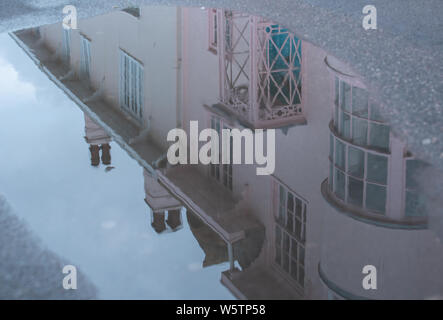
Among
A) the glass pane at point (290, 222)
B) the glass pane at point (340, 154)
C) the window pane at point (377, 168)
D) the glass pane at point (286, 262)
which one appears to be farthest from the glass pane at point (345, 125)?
the glass pane at point (286, 262)

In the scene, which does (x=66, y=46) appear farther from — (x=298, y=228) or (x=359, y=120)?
(x=298, y=228)

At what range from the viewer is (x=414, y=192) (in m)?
3.78

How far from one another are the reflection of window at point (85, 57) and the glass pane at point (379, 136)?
2704 millimetres

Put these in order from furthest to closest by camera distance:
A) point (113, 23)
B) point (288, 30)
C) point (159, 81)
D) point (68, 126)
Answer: point (113, 23), point (288, 30), point (159, 81), point (68, 126)

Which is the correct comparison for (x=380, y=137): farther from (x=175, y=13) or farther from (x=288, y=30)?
(x=175, y=13)

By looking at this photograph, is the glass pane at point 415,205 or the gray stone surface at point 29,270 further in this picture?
the glass pane at point 415,205

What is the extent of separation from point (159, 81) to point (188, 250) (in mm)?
2925

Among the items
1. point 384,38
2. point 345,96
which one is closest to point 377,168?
point 345,96

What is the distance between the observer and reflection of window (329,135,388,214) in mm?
3805

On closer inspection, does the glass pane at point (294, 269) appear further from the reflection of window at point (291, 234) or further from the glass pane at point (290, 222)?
the glass pane at point (290, 222)

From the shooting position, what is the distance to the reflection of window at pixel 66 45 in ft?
23.0

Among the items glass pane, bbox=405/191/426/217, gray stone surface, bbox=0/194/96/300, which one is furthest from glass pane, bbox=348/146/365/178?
gray stone surface, bbox=0/194/96/300
